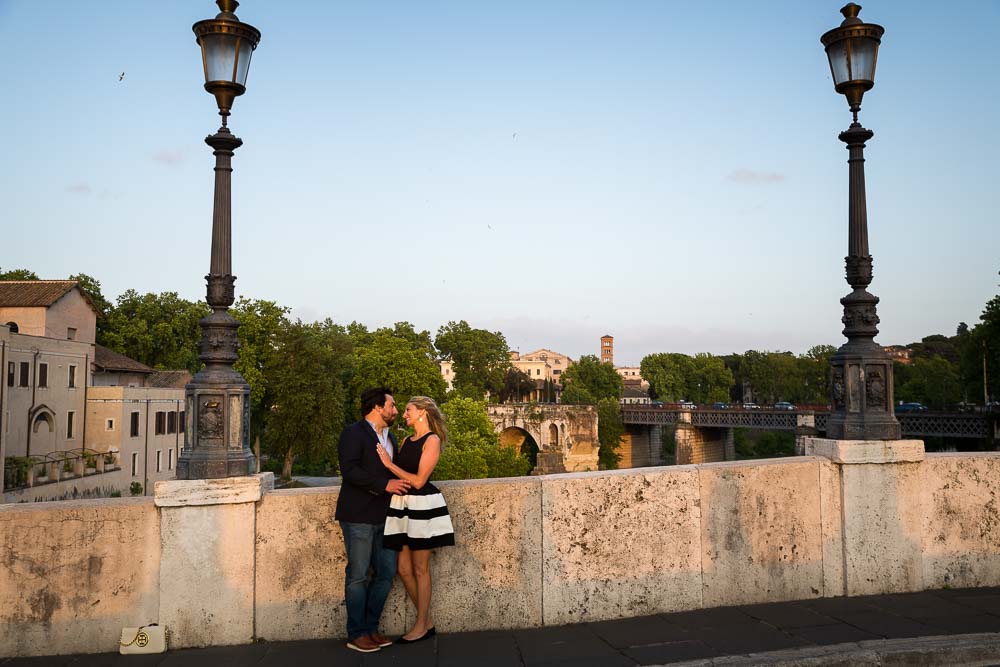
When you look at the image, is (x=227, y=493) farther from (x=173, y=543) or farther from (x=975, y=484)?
(x=975, y=484)

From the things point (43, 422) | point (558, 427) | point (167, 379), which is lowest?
point (558, 427)

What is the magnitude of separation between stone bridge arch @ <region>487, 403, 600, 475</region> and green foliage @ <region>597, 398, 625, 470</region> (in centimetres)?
813

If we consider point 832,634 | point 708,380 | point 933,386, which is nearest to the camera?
point 832,634

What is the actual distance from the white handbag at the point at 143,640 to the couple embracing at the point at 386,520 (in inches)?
48.7

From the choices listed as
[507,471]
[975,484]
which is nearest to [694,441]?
[507,471]

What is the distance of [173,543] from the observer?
5.27 meters

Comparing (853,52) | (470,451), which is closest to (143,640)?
(853,52)

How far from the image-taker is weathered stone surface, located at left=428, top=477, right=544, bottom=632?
557cm

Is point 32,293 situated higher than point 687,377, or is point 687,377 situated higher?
point 32,293

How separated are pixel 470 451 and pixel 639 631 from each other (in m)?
45.0

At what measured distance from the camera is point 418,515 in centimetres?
517

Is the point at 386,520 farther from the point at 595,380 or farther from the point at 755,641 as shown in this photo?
the point at 595,380

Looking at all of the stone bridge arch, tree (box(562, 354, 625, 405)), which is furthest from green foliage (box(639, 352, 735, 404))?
the stone bridge arch

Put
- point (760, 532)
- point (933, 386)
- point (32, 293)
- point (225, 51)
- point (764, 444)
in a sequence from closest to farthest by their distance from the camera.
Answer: point (225, 51) < point (760, 532) < point (32, 293) < point (933, 386) < point (764, 444)
